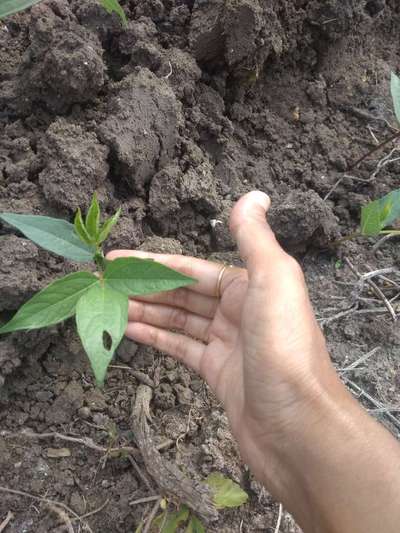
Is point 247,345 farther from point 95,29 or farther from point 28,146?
point 95,29

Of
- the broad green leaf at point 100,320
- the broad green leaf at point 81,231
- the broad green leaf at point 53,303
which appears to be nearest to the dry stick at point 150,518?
the broad green leaf at point 100,320

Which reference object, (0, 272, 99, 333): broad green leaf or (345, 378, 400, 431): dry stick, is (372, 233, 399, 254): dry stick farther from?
(0, 272, 99, 333): broad green leaf

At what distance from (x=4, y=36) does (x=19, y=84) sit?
0.23m

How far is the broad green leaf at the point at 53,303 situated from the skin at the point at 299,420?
15.9 inches

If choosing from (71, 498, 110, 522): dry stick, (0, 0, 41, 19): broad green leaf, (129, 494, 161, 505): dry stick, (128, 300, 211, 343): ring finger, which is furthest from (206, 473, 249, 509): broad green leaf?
(0, 0, 41, 19): broad green leaf

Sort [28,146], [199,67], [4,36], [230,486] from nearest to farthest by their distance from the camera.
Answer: [230,486] < [28,146] < [4,36] < [199,67]

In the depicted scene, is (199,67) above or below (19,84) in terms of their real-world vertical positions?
above

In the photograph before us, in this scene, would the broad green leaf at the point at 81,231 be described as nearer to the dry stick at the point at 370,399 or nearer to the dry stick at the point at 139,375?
the dry stick at the point at 139,375

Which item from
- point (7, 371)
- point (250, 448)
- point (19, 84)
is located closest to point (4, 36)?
point (19, 84)

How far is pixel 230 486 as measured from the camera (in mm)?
1422

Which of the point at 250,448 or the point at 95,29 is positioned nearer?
the point at 250,448

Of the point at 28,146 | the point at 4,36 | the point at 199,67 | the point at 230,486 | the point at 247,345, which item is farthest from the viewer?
the point at 199,67

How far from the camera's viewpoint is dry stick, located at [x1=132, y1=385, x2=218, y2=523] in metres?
1.34

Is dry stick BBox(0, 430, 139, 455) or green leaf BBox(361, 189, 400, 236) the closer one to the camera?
dry stick BBox(0, 430, 139, 455)
